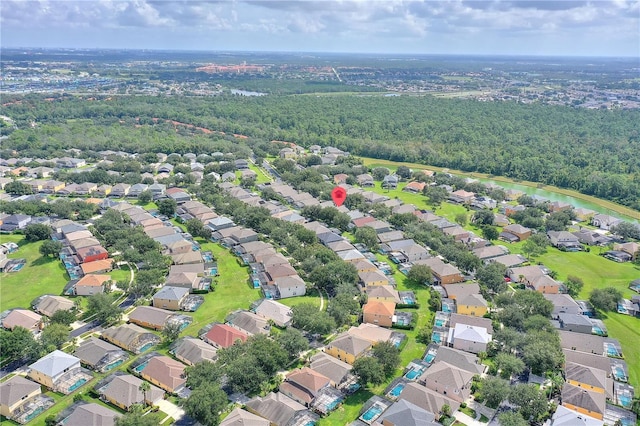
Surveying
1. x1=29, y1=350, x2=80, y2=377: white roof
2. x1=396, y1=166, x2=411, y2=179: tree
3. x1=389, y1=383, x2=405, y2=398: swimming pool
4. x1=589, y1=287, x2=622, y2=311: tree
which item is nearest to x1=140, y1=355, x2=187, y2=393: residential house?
x1=29, y1=350, x2=80, y2=377: white roof

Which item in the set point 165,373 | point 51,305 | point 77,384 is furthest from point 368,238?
point 77,384

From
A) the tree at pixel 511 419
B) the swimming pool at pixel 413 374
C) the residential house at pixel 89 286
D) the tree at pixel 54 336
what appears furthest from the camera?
the residential house at pixel 89 286

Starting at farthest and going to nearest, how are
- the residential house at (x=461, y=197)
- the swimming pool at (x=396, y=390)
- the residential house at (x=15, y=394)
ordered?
the residential house at (x=461, y=197)
the swimming pool at (x=396, y=390)
the residential house at (x=15, y=394)

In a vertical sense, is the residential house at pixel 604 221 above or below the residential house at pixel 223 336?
above

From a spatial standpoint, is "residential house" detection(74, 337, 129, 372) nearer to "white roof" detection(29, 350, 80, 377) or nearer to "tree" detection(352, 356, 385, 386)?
"white roof" detection(29, 350, 80, 377)

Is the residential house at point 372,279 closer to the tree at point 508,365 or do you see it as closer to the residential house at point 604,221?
the tree at point 508,365

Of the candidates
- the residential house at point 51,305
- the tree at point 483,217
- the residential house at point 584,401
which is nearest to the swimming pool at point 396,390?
the residential house at point 584,401
